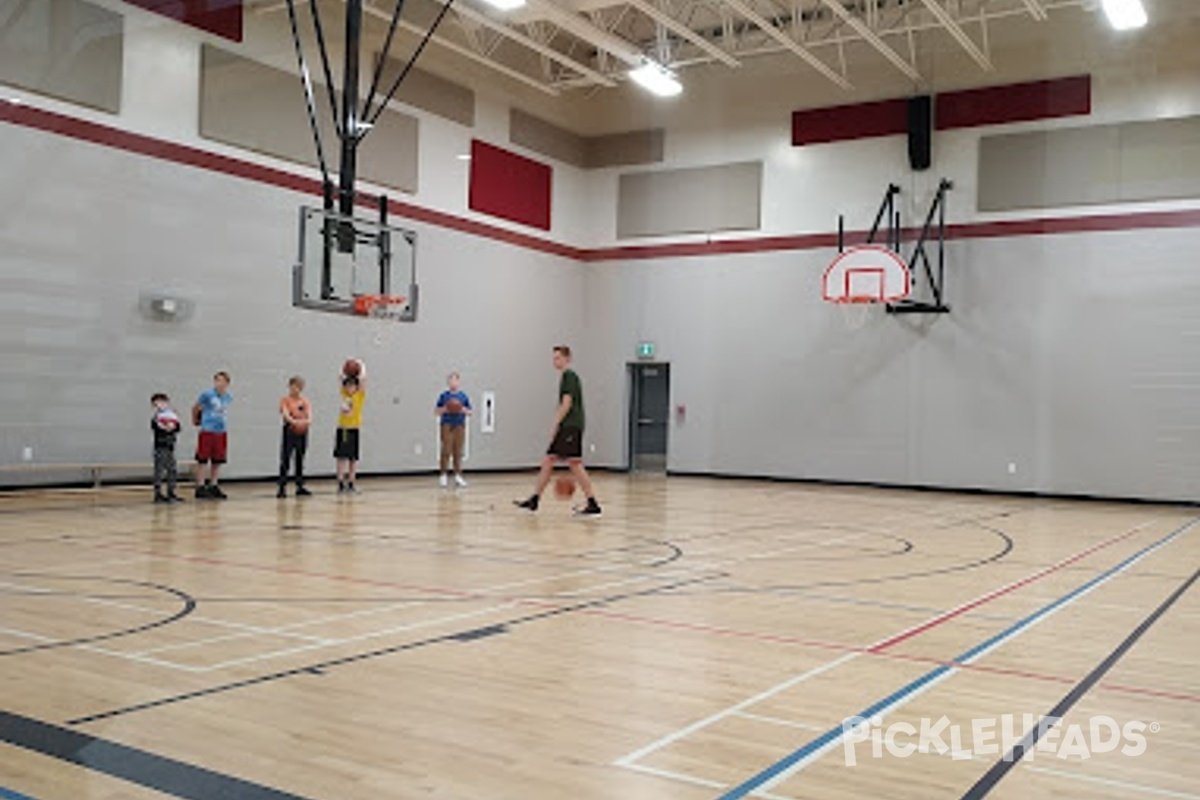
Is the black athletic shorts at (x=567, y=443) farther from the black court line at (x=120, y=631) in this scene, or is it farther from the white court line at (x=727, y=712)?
the white court line at (x=727, y=712)

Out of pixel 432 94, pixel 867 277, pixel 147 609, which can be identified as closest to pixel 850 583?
pixel 147 609

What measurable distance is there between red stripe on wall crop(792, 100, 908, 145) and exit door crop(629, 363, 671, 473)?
5125mm

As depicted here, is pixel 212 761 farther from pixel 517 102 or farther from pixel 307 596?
pixel 517 102

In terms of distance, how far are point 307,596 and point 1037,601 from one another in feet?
14.9

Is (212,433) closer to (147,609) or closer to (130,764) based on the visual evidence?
(147,609)

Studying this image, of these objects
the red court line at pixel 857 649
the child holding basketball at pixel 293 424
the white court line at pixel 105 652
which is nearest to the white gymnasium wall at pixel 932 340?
the child holding basketball at pixel 293 424

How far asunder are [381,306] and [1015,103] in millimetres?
11256

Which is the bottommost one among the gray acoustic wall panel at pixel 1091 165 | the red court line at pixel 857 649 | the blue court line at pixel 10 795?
the blue court line at pixel 10 795

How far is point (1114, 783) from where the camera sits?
3.45 metres

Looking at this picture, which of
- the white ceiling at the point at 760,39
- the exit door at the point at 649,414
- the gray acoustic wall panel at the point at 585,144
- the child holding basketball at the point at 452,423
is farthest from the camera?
the exit door at the point at 649,414

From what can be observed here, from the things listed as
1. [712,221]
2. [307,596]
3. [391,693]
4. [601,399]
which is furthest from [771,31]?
[391,693]

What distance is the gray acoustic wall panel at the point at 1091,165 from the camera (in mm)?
17156

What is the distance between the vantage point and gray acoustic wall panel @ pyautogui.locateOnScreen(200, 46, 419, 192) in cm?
1546

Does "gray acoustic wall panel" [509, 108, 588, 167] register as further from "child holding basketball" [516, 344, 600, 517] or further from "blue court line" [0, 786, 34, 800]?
"blue court line" [0, 786, 34, 800]
